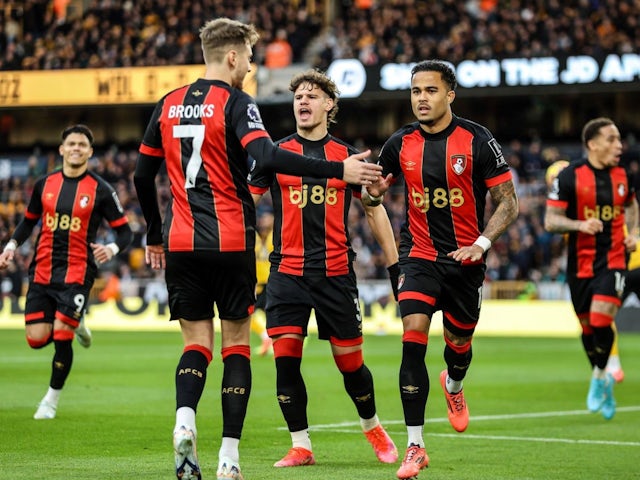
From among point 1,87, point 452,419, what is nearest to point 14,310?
point 1,87

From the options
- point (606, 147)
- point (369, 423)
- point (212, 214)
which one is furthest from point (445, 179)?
point (606, 147)

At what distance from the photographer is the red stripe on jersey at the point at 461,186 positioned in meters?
8.02

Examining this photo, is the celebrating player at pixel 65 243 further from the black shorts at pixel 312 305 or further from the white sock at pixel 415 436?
the white sock at pixel 415 436

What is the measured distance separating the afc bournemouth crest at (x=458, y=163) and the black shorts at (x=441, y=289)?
606mm

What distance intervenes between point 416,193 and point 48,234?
13.8ft

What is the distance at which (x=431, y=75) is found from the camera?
8.01 m

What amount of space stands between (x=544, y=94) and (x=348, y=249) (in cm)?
2631

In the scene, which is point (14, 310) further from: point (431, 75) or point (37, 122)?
point (431, 75)

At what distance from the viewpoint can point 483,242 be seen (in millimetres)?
7848

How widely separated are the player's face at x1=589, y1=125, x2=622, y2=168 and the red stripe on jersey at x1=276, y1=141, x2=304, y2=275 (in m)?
4.31

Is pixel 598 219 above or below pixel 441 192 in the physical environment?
below

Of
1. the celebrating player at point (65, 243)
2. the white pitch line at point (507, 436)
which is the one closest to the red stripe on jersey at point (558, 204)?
the white pitch line at point (507, 436)

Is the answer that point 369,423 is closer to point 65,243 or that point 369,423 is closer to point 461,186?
point 461,186

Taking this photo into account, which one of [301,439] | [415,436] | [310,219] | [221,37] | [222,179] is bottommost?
[301,439]
